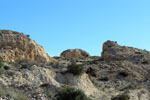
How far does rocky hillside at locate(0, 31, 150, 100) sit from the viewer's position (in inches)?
559

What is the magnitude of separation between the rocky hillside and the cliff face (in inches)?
4.9

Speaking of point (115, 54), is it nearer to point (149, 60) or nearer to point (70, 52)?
point (149, 60)

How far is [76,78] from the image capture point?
21547mm

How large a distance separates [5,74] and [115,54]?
28.0 metres

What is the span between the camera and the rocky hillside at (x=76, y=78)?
46.6 ft

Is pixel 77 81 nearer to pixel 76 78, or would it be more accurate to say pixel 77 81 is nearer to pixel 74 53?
pixel 76 78

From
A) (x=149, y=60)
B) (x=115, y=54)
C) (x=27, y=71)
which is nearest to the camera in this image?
(x=27, y=71)

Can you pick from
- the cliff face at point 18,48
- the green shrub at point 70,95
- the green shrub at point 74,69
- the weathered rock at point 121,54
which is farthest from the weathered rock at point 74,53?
the green shrub at point 70,95

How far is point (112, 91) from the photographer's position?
22844 mm

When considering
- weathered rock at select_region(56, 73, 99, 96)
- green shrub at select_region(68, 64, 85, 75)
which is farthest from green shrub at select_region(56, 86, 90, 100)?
green shrub at select_region(68, 64, 85, 75)

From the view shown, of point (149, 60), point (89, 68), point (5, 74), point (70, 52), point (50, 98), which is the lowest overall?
point (50, 98)

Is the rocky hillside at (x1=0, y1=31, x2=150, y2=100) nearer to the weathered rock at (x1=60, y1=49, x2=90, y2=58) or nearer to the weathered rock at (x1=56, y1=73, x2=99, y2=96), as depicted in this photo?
the weathered rock at (x1=56, y1=73, x2=99, y2=96)

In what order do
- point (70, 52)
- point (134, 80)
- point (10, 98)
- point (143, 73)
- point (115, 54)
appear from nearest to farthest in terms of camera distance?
1. point (10, 98)
2. point (134, 80)
3. point (143, 73)
4. point (115, 54)
5. point (70, 52)

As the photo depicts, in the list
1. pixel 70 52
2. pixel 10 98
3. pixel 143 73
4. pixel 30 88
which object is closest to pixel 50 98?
pixel 30 88
